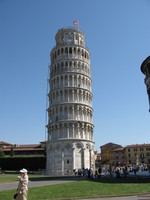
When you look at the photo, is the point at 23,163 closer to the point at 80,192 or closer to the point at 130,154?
the point at 80,192

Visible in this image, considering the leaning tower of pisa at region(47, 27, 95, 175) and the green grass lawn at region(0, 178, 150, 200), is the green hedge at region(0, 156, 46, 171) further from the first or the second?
the green grass lawn at region(0, 178, 150, 200)

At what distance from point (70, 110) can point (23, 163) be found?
80.7 feet

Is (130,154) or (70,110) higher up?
(70,110)

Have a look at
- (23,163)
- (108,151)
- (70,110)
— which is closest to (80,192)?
(70,110)

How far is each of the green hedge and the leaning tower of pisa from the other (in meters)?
11.4

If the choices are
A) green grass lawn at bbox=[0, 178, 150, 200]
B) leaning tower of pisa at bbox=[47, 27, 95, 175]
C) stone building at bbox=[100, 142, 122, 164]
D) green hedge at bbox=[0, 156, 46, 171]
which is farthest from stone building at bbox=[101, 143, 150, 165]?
green grass lawn at bbox=[0, 178, 150, 200]

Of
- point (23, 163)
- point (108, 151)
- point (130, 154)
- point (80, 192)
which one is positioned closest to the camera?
point (80, 192)

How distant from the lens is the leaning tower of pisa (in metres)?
48.2

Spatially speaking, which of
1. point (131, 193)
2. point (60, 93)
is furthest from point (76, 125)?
point (131, 193)

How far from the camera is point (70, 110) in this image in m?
50.8

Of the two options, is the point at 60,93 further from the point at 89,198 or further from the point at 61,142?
the point at 89,198

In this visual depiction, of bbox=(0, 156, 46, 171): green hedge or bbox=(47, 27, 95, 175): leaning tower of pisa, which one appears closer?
bbox=(47, 27, 95, 175): leaning tower of pisa

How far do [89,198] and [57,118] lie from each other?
131ft

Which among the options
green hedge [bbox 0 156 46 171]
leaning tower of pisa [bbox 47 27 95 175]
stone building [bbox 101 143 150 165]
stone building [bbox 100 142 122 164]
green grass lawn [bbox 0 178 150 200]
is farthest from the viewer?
stone building [bbox 101 143 150 165]
